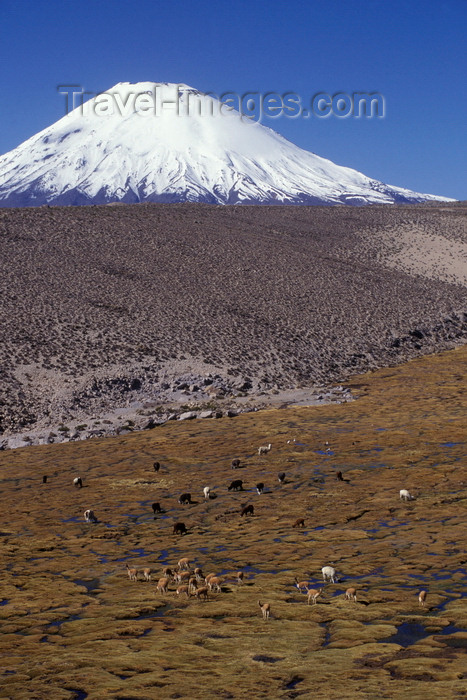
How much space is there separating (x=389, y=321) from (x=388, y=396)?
762 inches

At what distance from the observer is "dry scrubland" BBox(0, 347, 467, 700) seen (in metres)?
12.3

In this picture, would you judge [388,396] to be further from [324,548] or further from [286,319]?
[324,548]

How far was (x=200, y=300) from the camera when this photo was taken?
5794cm

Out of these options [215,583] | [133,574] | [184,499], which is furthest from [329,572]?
A: [184,499]

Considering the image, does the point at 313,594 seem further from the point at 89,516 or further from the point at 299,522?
the point at 89,516

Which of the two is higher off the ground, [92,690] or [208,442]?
[208,442]

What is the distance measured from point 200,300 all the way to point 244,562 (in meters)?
40.5

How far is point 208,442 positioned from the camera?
33.0 metres

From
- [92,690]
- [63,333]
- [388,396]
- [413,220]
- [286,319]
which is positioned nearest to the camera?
[92,690]

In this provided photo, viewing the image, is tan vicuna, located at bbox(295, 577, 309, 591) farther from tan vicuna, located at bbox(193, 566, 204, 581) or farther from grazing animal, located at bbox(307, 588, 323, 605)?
tan vicuna, located at bbox(193, 566, 204, 581)

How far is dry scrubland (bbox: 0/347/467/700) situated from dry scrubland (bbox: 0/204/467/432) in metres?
10.4

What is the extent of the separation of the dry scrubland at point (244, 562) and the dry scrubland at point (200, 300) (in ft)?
34.0

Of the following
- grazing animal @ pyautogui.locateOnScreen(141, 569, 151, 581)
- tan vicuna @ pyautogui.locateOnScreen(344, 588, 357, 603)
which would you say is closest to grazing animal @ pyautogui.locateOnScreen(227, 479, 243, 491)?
grazing animal @ pyautogui.locateOnScreen(141, 569, 151, 581)

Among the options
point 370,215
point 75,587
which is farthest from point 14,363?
point 370,215
